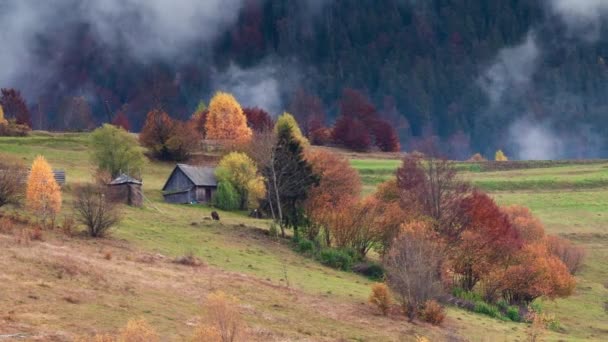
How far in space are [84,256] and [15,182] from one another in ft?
43.5

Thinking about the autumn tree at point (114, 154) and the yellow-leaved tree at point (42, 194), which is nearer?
the yellow-leaved tree at point (42, 194)

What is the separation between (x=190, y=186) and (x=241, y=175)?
15.6 feet

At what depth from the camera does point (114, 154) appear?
68.6 metres

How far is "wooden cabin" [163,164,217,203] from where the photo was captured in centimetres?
6894

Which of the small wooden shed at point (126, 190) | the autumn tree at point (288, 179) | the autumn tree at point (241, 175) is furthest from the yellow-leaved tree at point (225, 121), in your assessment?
the autumn tree at point (288, 179)

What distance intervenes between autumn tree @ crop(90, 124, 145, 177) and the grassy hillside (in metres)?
6.53

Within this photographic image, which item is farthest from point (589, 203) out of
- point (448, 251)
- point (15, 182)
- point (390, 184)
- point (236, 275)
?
point (15, 182)

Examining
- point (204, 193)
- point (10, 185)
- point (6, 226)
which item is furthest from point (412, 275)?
point (204, 193)

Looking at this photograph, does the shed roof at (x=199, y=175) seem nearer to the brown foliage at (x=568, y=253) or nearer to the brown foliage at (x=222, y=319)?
the brown foliage at (x=568, y=253)

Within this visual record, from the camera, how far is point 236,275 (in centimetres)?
3775

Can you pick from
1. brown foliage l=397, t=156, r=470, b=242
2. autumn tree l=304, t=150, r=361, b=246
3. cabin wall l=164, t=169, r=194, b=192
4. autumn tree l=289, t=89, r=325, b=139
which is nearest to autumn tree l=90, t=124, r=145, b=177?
cabin wall l=164, t=169, r=194, b=192

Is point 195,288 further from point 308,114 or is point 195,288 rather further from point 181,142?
point 308,114

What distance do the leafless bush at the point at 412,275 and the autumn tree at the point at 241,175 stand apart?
96.1ft

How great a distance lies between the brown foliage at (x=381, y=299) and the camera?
36.0 meters
